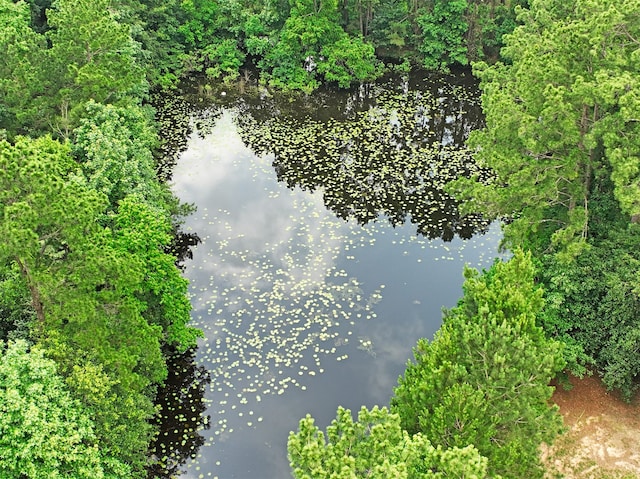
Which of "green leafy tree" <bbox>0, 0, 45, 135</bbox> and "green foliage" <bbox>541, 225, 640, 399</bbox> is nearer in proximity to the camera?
"green foliage" <bbox>541, 225, 640, 399</bbox>

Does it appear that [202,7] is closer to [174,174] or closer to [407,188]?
[174,174]

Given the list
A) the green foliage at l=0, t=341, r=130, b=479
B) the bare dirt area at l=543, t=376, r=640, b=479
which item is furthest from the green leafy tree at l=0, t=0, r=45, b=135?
the bare dirt area at l=543, t=376, r=640, b=479

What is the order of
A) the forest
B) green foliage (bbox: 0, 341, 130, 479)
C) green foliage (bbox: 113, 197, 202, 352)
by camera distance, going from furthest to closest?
green foliage (bbox: 113, 197, 202, 352) < the forest < green foliage (bbox: 0, 341, 130, 479)

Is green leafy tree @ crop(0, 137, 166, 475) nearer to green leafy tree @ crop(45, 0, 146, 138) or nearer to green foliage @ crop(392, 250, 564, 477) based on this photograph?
green foliage @ crop(392, 250, 564, 477)

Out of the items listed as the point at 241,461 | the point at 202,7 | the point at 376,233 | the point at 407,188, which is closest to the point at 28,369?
the point at 241,461

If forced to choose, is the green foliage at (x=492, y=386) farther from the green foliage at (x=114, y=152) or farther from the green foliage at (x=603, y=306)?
the green foliage at (x=114, y=152)

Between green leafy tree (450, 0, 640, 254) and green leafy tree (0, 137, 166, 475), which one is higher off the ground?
green leafy tree (450, 0, 640, 254)

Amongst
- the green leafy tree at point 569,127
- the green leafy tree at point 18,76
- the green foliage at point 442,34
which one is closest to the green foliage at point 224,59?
the green foliage at point 442,34
